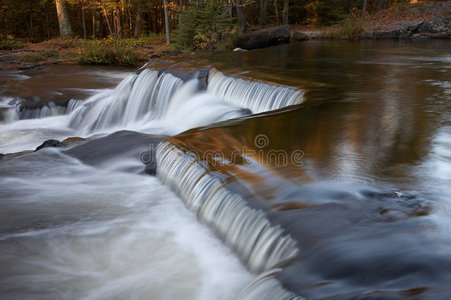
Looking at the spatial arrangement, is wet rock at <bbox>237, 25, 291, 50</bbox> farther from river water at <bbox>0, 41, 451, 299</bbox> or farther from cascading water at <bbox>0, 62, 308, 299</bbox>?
river water at <bbox>0, 41, 451, 299</bbox>

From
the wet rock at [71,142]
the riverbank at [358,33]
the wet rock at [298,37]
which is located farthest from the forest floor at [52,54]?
the wet rock at [71,142]

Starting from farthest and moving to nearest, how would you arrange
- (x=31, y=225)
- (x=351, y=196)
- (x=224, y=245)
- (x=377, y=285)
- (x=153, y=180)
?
(x=153, y=180), (x=31, y=225), (x=224, y=245), (x=351, y=196), (x=377, y=285)

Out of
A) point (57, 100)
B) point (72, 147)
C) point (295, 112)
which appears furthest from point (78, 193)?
point (57, 100)

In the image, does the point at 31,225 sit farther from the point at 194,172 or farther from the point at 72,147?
the point at 72,147

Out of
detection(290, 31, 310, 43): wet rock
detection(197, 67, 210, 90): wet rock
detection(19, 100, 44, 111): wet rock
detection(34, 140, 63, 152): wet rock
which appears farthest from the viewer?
detection(290, 31, 310, 43): wet rock

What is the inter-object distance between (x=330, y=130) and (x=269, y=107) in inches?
92.4

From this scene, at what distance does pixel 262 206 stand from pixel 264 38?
16475 millimetres

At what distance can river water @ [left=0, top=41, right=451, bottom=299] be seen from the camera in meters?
2.99

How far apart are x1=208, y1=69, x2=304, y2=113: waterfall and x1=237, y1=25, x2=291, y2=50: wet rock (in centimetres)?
920

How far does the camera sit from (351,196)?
12.0 ft

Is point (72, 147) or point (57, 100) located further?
point (57, 100)

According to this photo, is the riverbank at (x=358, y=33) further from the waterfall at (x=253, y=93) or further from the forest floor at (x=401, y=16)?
the waterfall at (x=253, y=93)

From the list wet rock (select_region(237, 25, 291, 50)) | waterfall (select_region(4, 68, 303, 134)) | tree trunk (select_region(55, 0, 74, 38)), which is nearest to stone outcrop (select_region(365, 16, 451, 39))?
wet rock (select_region(237, 25, 291, 50))

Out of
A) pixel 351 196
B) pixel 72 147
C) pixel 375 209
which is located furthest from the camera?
pixel 72 147
